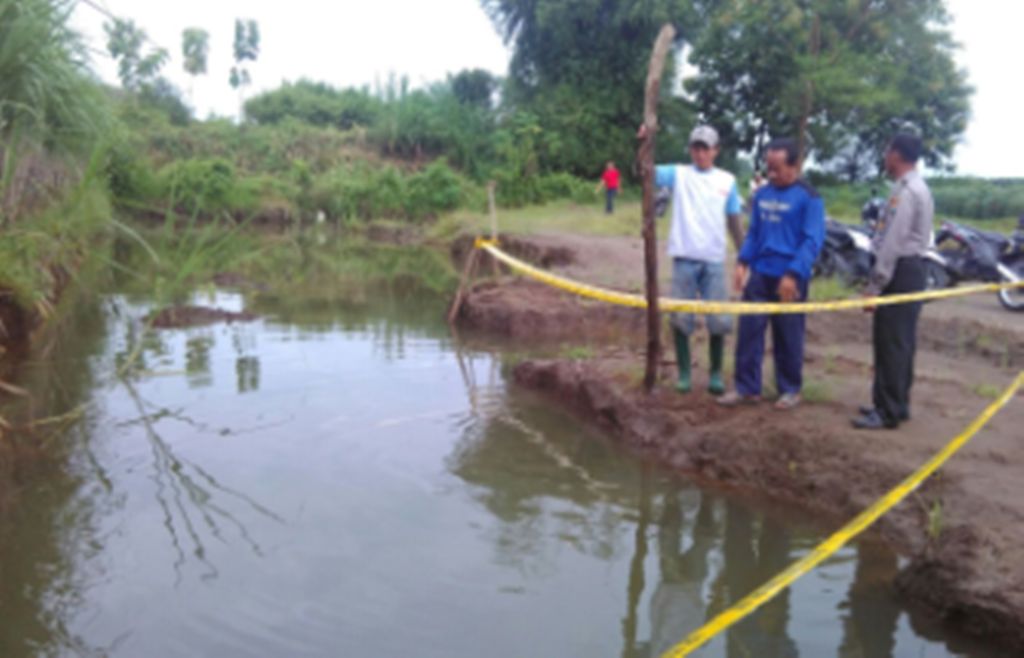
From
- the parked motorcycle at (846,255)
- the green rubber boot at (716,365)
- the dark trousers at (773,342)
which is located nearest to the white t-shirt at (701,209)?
the dark trousers at (773,342)

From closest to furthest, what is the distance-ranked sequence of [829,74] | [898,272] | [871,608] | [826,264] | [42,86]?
[871,608] < [898,272] < [42,86] < [826,264] < [829,74]

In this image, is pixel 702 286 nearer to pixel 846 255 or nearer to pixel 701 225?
pixel 701 225

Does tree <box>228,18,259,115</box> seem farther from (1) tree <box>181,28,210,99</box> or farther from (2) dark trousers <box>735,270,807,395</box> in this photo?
(2) dark trousers <box>735,270,807,395</box>

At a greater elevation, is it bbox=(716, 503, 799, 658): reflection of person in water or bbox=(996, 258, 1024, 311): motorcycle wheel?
bbox=(996, 258, 1024, 311): motorcycle wheel

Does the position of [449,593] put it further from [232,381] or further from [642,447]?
[232,381]

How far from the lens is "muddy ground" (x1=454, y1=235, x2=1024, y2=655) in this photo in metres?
3.24

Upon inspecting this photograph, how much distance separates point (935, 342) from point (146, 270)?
40.3 feet

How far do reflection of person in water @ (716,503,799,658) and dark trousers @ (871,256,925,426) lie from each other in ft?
3.27

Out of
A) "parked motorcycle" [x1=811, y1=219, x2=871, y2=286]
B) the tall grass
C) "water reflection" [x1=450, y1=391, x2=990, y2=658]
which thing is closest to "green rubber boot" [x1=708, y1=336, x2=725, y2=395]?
"water reflection" [x1=450, y1=391, x2=990, y2=658]

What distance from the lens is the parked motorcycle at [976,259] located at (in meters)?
9.30

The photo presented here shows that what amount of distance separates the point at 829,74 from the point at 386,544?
76.9 feet

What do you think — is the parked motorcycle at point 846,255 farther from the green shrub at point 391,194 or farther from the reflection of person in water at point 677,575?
the green shrub at point 391,194

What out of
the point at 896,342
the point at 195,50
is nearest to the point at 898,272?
the point at 896,342

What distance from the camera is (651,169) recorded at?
5.08 metres
